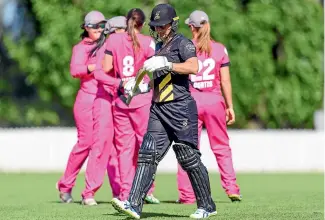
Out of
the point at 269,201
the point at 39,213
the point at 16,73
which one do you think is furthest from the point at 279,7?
the point at 39,213

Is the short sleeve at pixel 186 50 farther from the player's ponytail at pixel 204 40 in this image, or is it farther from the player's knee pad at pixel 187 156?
the player's ponytail at pixel 204 40

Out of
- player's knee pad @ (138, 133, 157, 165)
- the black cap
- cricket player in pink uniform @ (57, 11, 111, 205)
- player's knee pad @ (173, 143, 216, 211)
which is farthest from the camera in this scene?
cricket player in pink uniform @ (57, 11, 111, 205)

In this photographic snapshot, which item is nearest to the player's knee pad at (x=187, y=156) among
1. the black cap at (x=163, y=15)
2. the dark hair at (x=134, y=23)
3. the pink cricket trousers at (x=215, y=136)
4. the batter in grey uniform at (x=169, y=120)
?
the batter in grey uniform at (x=169, y=120)

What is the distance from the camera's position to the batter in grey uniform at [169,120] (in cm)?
1009

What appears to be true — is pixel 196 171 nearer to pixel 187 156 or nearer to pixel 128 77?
pixel 187 156

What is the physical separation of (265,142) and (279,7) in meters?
4.84

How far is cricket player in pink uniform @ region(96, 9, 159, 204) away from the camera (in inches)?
478

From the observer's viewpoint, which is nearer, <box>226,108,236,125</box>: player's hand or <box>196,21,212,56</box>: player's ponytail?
<box>196,21,212,56</box>: player's ponytail

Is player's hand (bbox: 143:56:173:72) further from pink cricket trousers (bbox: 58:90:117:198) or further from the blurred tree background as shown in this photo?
the blurred tree background

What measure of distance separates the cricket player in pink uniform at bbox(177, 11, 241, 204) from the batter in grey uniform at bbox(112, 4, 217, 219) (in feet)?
7.61

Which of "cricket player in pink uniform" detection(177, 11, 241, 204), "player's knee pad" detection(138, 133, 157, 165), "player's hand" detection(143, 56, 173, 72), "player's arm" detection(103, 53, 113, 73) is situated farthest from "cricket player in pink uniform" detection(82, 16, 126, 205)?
"player's hand" detection(143, 56, 173, 72)

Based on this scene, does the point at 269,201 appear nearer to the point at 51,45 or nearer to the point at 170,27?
the point at 170,27

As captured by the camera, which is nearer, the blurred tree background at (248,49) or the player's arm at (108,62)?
the player's arm at (108,62)

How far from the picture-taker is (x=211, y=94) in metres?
12.7
